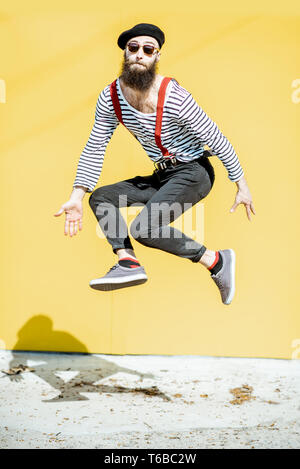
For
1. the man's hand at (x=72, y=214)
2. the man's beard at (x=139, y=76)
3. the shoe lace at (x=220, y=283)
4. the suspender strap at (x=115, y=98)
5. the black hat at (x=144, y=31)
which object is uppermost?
the black hat at (x=144, y=31)

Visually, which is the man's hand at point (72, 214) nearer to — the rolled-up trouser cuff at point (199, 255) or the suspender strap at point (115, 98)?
the suspender strap at point (115, 98)

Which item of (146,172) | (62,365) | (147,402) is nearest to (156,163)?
(147,402)

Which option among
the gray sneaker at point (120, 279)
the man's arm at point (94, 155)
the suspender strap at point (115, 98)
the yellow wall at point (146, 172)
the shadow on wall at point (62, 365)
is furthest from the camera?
the yellow wall at point (146, 172)

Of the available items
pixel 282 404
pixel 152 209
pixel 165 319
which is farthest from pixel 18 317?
pixel 152 209

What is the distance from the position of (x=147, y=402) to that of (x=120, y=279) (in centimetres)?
227

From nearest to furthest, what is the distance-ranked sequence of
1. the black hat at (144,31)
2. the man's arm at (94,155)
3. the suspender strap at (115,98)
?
the black hat at (144,31) < the suspender strap at (115,98) < the man's arm at (94,155)

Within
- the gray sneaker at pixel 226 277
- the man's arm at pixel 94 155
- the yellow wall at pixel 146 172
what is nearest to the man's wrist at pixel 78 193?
the man's arm at pixel 94 155

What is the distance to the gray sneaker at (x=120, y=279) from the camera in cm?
372

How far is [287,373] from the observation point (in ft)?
21.3

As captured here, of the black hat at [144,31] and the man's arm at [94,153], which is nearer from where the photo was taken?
the black hat at [144,31]

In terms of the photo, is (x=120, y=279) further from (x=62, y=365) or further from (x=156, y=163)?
(x=62, y=365)

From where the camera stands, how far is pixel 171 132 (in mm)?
3787

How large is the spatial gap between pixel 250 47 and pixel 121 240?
3.50m

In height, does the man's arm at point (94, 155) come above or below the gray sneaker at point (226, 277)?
above
